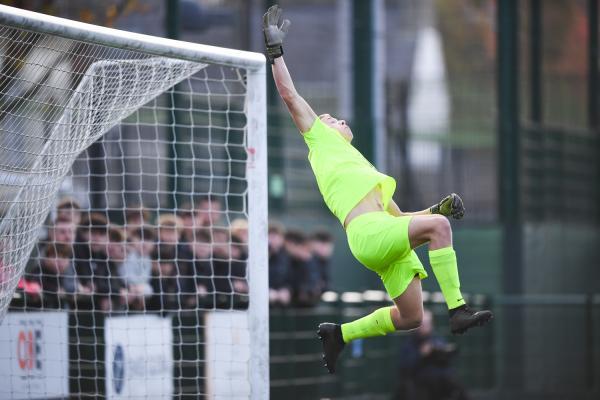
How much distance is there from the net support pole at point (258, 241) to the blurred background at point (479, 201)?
4.40 metres

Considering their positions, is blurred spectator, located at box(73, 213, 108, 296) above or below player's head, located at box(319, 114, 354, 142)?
below

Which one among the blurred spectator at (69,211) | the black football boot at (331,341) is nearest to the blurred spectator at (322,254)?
the blurred spectator at (69,211)

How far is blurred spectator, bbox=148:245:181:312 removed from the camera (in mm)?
10930

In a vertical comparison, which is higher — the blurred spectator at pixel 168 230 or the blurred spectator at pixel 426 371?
the blurred spectator at pixel 168 230

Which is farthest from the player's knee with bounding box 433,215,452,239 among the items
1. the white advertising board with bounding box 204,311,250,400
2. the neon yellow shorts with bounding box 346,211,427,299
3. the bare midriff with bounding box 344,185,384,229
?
the white advertising board with bounding box 204,311,250,400

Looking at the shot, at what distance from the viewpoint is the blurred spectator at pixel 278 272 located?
12.6 m

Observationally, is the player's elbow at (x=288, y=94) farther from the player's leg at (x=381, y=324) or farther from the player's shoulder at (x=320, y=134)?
the player's leg at (x=381, y=324)

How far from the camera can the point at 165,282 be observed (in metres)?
11.3

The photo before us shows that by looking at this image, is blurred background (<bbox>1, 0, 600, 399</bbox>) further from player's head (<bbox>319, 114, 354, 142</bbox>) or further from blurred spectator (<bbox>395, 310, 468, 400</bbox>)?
player's head (<bbox>319, 114, 354, 142</bbox>)

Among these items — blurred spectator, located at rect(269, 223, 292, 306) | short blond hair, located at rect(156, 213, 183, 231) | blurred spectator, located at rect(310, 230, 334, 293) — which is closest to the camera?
short blond hair, located at rect(156, 213, 183, 231)

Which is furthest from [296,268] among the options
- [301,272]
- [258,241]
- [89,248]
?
[258,241]

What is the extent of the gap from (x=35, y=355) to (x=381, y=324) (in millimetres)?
3093

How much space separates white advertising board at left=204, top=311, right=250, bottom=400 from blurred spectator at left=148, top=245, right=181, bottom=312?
0.36 metres

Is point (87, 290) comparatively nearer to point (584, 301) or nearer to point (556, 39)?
point (584, 301)
